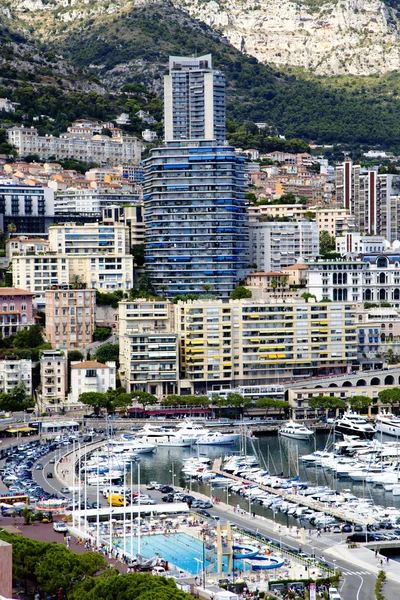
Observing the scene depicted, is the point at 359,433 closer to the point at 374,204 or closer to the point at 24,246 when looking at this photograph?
the point at 24,246

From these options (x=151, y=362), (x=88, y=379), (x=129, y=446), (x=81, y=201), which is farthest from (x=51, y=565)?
(x=81, y=201)

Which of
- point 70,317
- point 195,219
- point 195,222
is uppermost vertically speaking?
point 195,219

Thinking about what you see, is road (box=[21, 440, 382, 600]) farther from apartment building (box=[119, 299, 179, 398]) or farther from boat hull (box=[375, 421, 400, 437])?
boat hull (box=[375, 421, 400, 437])

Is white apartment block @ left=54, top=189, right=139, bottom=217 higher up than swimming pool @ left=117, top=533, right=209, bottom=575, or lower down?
higher up

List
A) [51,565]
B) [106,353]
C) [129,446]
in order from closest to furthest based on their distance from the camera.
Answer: [51,565] < [129,446] < [106,353]

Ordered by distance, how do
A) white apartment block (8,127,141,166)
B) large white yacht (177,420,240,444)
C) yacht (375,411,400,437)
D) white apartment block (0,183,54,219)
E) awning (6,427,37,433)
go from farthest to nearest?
white apartment block (8,127,141,166)
white apartment block (0,183,54,219)
yacht (375,411,400,437)
large white yacht (177,420,240,444)
awning (6,427,37,433)

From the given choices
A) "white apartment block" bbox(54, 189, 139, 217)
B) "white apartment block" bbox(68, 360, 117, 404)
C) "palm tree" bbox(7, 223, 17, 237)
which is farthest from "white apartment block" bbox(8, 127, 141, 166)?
"white apartment block" bbox(68, 360, 117, 404)

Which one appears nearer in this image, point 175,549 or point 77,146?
point 175,549
